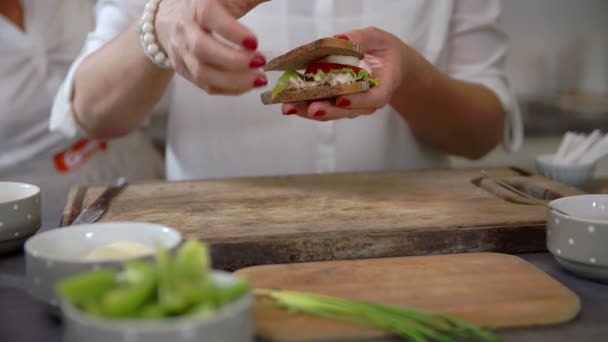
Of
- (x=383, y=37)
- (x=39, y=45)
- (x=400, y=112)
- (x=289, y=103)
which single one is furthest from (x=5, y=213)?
(x=39, y=45)

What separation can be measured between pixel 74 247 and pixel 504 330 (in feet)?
1.72

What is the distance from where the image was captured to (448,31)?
170 cm

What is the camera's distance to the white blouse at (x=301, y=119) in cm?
161

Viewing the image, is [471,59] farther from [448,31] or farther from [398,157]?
[398,157]

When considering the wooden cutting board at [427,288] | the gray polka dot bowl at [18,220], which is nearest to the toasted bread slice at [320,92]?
the wooden cutting board at [427,288]

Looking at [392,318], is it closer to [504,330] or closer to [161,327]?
[504,330]

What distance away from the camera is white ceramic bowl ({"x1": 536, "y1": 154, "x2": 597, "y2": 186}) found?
1574 millimetres

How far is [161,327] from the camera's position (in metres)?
0.60

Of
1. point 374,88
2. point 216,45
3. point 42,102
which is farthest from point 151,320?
point 42,102

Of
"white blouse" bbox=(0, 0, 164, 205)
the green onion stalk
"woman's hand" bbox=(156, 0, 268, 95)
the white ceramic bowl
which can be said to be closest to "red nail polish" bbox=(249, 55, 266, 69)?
"woman's hand" bbox=(156, 0, 268, 95)

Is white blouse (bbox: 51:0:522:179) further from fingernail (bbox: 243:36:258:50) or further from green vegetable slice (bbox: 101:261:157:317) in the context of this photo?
green vegetable slice (bbox: 101:261:157:317)

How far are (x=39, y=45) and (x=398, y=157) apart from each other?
40.2 inches

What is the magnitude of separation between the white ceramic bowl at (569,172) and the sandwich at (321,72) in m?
0.53

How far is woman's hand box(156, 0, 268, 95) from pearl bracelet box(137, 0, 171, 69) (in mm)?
78
